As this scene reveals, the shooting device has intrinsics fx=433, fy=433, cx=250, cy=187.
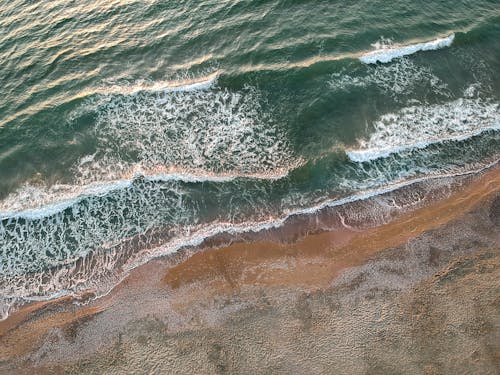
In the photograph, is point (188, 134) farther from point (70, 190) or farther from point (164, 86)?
point (70, 190)

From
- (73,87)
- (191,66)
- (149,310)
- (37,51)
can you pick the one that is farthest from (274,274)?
(37,51)

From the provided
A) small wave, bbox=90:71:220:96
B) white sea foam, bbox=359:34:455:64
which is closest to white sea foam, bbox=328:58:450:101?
white sea foam, bbox=359:34:455:64

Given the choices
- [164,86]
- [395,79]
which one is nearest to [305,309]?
[395,79]

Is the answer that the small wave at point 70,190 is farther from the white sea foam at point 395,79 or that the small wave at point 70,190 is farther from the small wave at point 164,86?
the white sea foam at point 395,79

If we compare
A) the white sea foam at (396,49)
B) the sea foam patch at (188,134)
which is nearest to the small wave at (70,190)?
the sea foam patch at (188,134)

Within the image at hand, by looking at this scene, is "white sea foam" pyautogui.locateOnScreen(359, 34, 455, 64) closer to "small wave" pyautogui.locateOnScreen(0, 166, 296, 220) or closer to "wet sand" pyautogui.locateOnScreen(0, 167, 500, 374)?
"small wave" pyautogui.locateOnScreen(0, 166, 296, 220)
